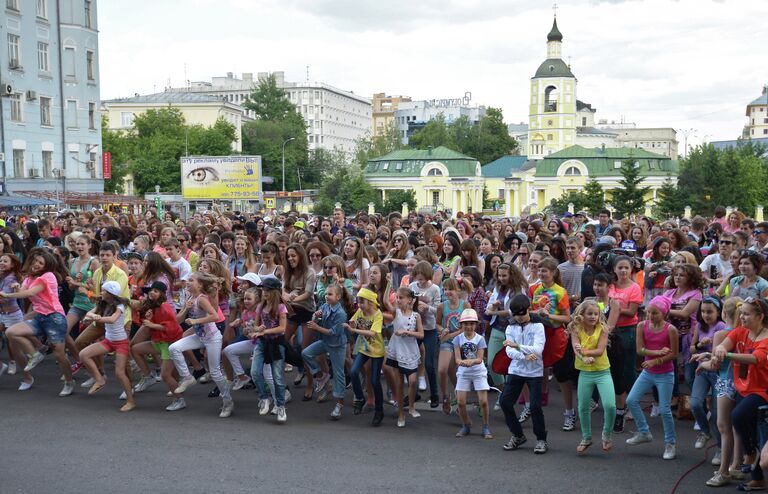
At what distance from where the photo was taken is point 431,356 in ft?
31.4

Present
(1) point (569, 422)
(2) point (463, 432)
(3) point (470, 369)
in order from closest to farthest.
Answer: (3) point (470, 369), (2) point (463, 432), (1) point (569, 422)

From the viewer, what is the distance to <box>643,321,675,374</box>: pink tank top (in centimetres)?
774

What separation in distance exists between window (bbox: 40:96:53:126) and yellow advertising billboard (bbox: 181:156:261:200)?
8126 millimetres

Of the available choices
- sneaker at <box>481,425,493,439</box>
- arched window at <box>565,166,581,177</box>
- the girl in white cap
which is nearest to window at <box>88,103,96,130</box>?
the girl in white cap

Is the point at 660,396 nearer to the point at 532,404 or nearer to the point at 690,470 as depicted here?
the point at 690,470

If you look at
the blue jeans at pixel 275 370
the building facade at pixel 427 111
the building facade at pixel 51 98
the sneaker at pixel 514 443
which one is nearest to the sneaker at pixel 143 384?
the blue jeans at pixel 275 370

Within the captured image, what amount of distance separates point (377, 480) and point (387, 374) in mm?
2194

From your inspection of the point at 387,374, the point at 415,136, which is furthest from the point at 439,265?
the point at 415,136

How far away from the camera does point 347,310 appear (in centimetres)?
962

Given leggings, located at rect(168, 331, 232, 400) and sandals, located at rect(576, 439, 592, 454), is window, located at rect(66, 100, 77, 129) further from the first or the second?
sandals, located at rect(576, 439, 592, 454)

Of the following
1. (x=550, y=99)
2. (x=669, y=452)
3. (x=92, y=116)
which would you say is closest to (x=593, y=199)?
(x=92, y=116)

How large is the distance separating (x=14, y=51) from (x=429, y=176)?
203ft

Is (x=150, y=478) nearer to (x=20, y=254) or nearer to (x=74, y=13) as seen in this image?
(x=20, y=254)

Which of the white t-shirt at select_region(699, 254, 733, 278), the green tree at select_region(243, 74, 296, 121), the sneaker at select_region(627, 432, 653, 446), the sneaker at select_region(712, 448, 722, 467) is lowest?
the sneaker at select_region(712, 448, 722, 467)
